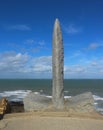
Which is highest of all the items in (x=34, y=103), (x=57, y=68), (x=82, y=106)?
(x=57, y=68)

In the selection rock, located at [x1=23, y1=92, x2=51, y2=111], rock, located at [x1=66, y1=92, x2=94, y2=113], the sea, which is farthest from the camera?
the sea

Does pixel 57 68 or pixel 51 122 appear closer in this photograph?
pixel 51 122

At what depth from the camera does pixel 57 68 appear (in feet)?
34.4

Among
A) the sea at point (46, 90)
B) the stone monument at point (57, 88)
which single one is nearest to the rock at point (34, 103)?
the stone monument at point (57, 88)

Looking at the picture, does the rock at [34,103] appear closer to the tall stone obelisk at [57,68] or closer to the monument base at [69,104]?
the monument base at [69,104]

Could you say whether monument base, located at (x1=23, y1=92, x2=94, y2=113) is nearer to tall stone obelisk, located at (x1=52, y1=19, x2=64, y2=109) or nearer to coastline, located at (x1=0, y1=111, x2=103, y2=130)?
tall stone obelisk, located at (x1=52, y1=19, x2=64, y2=109)

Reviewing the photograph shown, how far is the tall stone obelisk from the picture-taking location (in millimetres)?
10453

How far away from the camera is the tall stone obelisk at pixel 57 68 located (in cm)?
1045

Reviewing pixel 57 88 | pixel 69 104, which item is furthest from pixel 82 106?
pixel 57 88

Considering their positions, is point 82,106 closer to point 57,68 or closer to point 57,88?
point 57,88

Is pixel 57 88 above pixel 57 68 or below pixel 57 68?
below

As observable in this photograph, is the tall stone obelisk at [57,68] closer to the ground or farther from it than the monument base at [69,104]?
farther from it

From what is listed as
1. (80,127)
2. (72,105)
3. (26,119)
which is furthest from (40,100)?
(80,127)

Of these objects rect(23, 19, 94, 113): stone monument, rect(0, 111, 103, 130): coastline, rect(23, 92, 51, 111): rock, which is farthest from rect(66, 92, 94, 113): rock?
rect(0, 111, 103, 130): coastline
